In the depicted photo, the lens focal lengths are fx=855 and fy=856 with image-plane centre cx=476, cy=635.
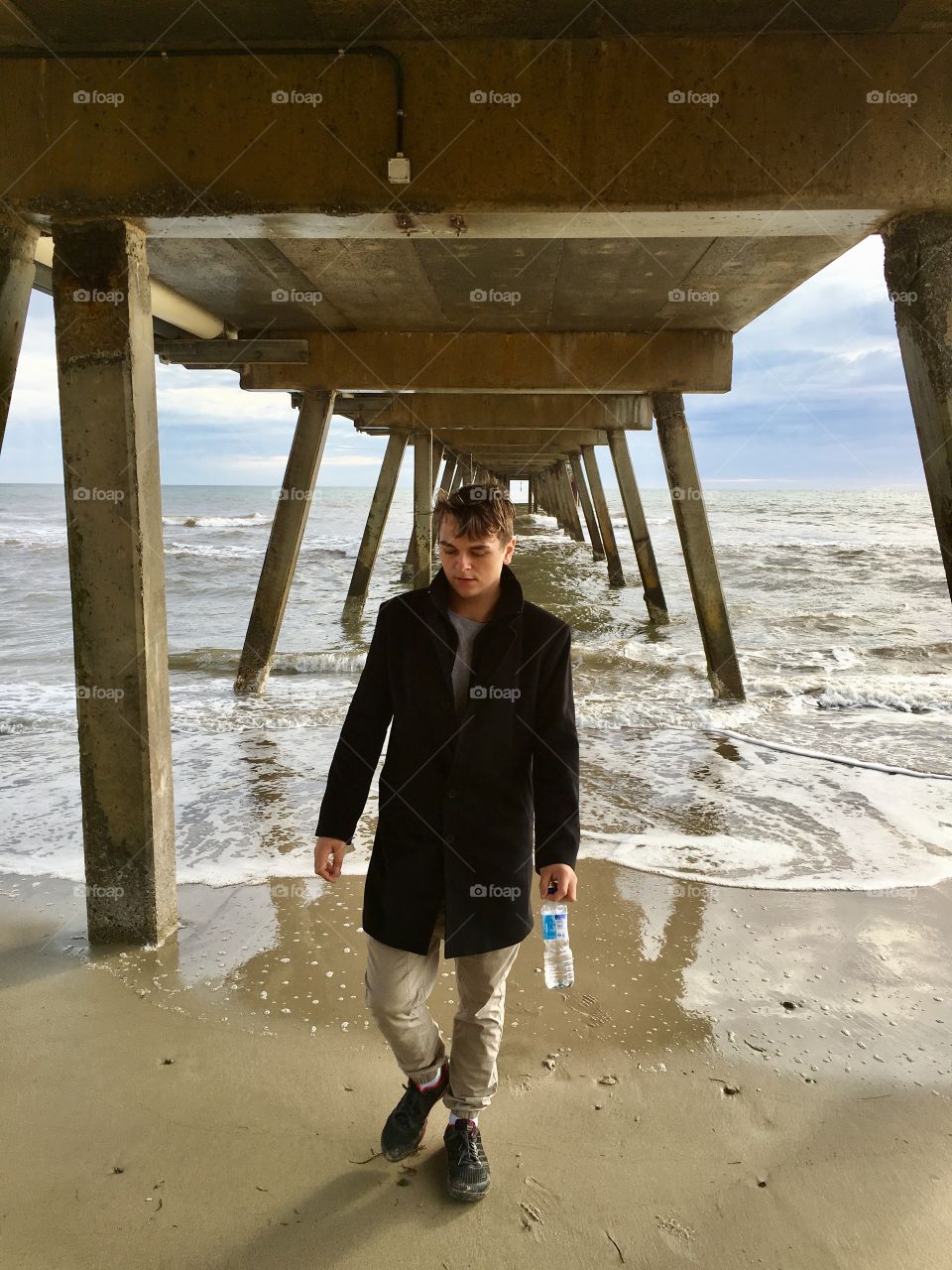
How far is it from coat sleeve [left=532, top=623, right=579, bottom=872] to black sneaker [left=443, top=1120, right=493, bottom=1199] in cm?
69

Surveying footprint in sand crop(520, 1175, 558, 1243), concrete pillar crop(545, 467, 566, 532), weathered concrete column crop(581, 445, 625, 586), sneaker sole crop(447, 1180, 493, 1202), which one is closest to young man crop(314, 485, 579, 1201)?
sneaker sole crop(447, 1180, 493, 1202)

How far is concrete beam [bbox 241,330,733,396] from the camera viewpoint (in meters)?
7.51

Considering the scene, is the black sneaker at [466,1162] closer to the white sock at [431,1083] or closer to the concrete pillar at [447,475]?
the white sock at [431,1083]

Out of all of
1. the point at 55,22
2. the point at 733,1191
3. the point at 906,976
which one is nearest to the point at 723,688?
the point at 906,976

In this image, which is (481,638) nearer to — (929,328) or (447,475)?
(929,328)

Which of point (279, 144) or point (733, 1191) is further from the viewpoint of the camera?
point (279, 144)

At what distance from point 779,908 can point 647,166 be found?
3.04 m

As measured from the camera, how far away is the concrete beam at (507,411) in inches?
413

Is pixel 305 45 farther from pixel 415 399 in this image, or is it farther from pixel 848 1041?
pixel 415 399

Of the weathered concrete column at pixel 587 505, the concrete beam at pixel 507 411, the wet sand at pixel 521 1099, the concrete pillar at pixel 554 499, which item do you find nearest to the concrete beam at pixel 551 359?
the concrete beam at pixel 507 411

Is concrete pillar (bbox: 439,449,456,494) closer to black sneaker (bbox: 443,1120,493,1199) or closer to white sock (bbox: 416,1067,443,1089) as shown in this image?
white sock (bbox: 416,1067,443,1089)

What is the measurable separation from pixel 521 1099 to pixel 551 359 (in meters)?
6.28

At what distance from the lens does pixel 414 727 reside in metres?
2.18

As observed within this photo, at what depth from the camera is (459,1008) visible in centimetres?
216
